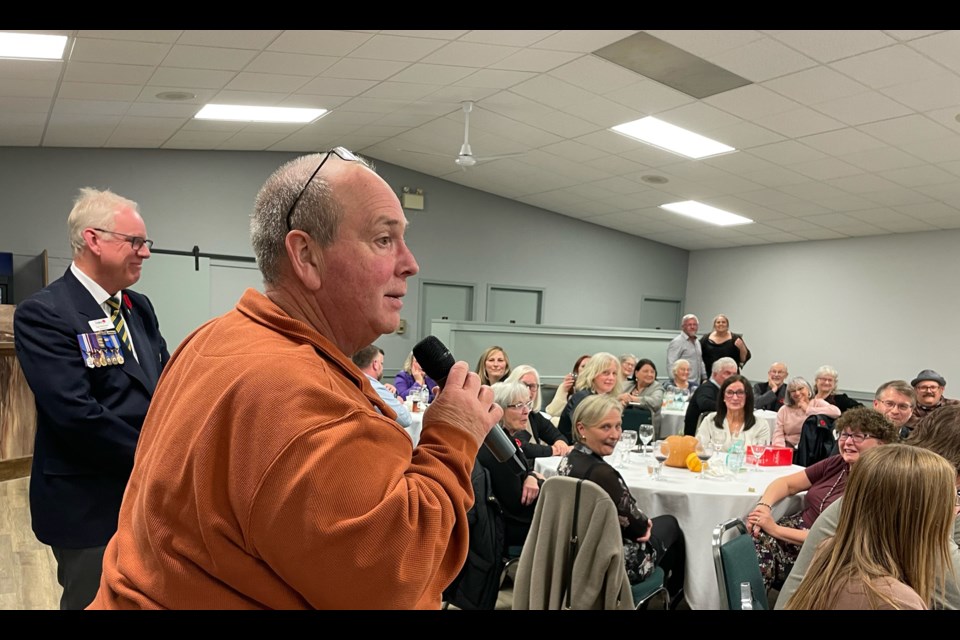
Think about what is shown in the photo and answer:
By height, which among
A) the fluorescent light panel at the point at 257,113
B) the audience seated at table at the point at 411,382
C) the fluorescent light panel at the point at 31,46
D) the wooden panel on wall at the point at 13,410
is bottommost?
the wooden panel on wall at the point at 13,410

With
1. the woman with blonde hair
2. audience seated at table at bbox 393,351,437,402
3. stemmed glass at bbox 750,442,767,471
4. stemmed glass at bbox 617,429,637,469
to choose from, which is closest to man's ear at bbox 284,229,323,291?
the woman with blonde hair

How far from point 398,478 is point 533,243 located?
11.5 m

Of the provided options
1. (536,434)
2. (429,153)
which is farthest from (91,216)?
(429,153)

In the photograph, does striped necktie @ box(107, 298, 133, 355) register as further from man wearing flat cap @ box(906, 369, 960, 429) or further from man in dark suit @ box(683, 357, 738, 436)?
man wearing flat cap @ box(906, 369, 960, 429)

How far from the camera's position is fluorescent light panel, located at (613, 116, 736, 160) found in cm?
764

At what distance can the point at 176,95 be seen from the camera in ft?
21.6

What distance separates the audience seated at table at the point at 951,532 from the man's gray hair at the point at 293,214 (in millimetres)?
1593

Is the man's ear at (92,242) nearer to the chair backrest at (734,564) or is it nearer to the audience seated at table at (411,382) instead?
the chair backrest at (734,564)

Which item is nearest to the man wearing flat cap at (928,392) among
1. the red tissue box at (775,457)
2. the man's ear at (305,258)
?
the red tissue box at (775,457)

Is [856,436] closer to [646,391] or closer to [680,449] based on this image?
[680,449]

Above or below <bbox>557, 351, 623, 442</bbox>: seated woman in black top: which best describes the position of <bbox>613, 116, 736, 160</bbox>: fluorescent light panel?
above

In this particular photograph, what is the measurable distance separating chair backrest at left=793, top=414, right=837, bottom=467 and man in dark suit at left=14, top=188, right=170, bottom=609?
14.6ft

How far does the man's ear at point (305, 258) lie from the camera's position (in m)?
1.00

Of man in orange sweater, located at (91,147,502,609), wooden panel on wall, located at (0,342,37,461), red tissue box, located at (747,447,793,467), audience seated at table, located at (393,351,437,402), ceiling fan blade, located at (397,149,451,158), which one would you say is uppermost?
ceiling fan blade, located at (397,149,451,158)
